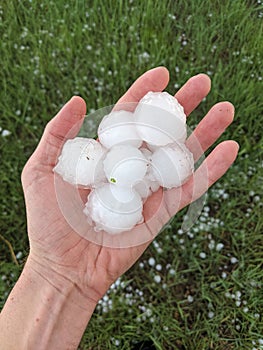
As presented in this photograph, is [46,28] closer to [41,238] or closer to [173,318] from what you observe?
[41,238]

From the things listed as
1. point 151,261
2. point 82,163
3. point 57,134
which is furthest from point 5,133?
point 151,261

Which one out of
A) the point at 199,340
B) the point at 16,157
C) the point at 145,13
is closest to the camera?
the point at 199,340

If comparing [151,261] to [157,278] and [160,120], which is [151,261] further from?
[160,120]

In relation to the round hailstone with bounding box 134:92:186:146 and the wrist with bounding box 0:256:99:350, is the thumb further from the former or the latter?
the wrist with bounding box 0:256:99:350

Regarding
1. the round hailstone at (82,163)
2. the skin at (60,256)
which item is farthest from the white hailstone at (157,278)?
the round hailstone at (82,163)

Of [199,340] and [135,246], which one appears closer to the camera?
[135,246]

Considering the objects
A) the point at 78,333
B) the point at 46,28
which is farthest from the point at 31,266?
the point at 46,28
